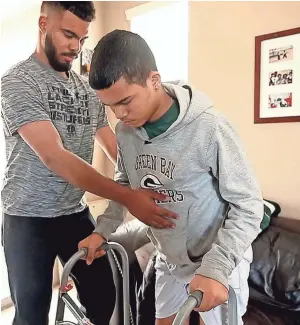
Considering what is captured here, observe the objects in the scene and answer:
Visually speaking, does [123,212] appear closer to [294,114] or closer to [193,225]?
[193,225]

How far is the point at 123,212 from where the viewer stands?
1.35 metres

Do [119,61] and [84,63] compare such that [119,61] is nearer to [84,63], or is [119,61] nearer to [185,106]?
[185,106]

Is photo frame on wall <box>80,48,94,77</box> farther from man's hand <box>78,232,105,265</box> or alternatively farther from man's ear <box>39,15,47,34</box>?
man's hand <box>78,232,105,265</box>

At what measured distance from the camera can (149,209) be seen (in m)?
1.16

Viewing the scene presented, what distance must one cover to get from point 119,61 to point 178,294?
82 cm

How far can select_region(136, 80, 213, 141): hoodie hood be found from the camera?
1074 millimetres

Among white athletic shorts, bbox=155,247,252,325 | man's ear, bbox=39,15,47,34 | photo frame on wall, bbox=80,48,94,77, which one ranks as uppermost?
photo frame on wall, bbox=80,48,94,77

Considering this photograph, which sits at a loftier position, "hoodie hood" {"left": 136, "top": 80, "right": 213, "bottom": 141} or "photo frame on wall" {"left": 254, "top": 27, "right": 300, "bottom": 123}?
"photo frame on wall" {"left": 254, "top": 27, "right": 300, "bottom": 123}

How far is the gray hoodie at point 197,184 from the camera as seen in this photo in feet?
3.21

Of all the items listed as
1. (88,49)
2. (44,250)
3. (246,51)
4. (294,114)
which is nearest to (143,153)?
(44,250)

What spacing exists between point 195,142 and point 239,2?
5.95 ft

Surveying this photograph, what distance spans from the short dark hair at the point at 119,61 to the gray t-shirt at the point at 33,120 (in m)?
0.38

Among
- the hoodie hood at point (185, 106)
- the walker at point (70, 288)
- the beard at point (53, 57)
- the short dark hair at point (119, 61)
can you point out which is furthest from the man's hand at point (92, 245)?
the beard at point (53, 57)

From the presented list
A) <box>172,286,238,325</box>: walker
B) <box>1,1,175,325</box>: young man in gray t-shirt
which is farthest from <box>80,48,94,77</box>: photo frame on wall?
<box>172,286,238,325</box>: walker
